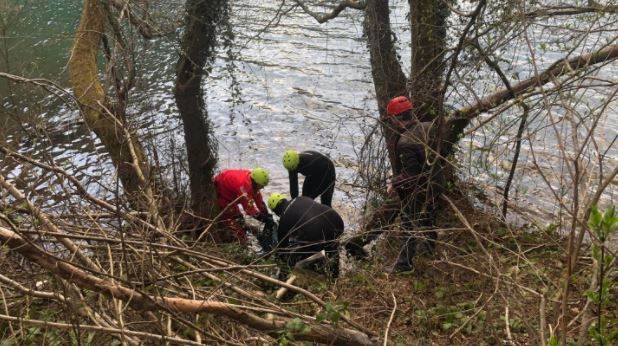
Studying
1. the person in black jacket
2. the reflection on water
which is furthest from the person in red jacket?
the reflection on water

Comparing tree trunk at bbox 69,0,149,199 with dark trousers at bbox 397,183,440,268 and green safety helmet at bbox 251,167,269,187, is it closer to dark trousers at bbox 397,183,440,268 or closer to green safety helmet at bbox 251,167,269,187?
green safety helmet at bbox 251,167,269,187

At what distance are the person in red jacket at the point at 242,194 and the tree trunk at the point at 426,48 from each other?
2.10m

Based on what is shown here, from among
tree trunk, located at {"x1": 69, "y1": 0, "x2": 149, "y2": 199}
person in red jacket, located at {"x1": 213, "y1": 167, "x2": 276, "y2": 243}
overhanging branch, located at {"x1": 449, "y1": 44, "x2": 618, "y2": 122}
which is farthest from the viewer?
tree trunk, located at {"x1": 69, "y1": 0, "x2": 149, "y2": 199}

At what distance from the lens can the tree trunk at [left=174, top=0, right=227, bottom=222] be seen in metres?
7.33

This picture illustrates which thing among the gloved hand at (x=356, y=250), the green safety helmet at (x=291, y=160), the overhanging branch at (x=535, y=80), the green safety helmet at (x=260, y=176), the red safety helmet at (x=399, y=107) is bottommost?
the gloved hand at (x=356, y=250)

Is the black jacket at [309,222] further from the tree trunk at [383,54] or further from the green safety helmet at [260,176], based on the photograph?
the tree trunk at [383,54]

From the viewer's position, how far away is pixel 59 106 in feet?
40.7

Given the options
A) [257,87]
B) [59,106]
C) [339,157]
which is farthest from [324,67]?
[59,106]

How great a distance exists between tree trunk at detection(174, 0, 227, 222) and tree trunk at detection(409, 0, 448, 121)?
8.31ft

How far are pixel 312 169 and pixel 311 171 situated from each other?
35 millimetres

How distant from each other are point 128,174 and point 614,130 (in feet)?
26.5

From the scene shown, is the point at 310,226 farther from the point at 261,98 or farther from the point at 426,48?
the point at 261,98

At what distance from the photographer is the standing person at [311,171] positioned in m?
7.32

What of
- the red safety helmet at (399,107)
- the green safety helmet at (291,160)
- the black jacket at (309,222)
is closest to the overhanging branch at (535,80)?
the red safety helmet at (399,107)
